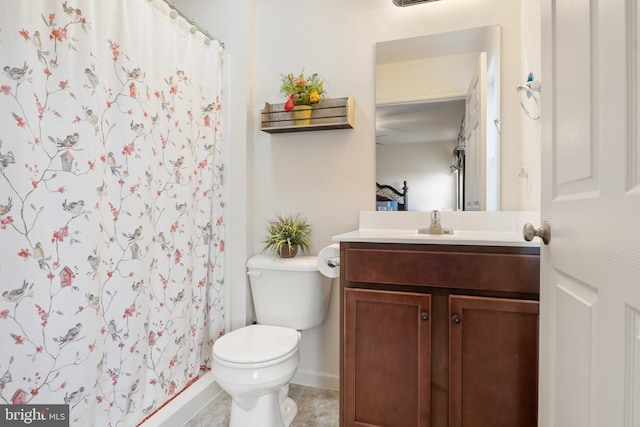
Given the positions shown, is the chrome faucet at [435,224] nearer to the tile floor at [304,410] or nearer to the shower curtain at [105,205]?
the tile floor at [304,410]

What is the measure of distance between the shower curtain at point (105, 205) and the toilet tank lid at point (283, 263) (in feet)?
0.86

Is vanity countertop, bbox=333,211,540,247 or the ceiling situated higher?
the ceiling

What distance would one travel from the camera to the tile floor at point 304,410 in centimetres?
157

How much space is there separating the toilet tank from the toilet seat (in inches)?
6.0

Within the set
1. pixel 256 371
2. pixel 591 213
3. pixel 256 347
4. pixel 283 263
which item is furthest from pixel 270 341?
pixel 591 213

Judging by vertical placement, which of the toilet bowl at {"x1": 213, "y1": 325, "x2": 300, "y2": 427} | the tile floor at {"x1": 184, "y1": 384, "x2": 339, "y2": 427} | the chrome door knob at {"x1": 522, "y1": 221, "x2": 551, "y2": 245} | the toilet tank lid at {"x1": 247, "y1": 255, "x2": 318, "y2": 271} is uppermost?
the chrome door knob at {"x1": 522, "y1": 221, "x2": 551, "y2": 245}

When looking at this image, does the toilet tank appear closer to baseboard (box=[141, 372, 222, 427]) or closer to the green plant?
baseboard (box=[141, 372, 222, 427])

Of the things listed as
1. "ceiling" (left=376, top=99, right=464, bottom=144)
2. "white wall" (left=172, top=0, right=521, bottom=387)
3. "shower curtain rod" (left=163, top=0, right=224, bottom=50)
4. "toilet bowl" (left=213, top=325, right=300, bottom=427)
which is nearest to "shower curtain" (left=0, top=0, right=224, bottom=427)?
"shower curtain rod" (left=163, top=0, right=224, bottom=50)

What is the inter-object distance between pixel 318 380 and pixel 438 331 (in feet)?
3.23

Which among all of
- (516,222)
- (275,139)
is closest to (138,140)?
(275,139)

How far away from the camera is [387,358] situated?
125cm

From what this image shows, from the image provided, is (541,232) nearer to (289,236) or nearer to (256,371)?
(256,371)

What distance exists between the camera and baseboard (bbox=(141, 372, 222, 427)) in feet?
4.74

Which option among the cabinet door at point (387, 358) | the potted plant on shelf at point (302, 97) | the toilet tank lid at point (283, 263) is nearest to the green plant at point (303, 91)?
the potted plant on shelf at point (302, 97)
